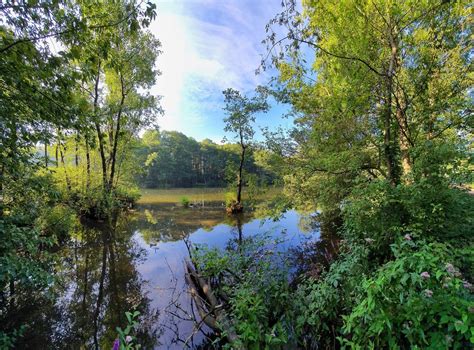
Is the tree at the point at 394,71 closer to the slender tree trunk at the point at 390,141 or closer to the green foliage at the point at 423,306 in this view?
the slender tree trunk at the point at 390,141

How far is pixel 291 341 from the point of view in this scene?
303 centimetres

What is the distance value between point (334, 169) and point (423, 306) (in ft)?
14.3

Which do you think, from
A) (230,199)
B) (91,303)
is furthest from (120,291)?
(230,199)

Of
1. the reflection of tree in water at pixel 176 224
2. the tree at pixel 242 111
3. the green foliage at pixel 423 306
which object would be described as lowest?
the reflection of tree in water at pixel 176 224

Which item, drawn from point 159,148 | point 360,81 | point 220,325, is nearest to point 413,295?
point 220,325

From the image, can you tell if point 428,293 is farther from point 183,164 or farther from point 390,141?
point 183,164

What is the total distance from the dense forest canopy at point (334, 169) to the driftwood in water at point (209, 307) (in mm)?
36

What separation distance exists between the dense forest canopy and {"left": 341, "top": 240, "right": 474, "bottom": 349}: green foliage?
0.01 metres

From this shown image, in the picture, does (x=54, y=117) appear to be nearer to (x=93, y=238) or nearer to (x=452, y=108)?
(x=452, y=108)

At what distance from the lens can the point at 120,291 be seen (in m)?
5.36

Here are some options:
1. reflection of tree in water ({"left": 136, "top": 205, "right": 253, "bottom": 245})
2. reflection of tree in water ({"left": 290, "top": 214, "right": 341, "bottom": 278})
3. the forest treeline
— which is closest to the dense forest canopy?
reflection of tree in water ({"left": 290, "top": 214, "right": 341, "bottom": 278})

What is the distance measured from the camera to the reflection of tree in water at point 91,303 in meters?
3.78

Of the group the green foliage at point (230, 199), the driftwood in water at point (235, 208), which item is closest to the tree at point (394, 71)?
the driftwood in water at point (235, 208)

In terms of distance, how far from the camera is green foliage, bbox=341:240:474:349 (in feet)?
4.59
